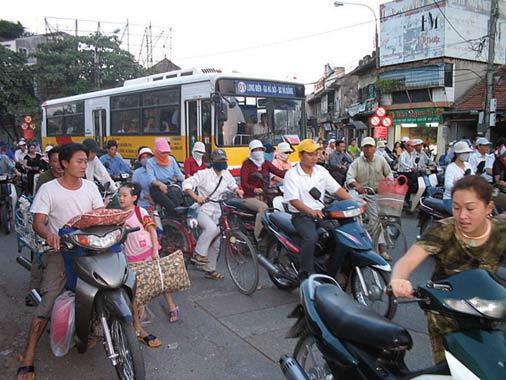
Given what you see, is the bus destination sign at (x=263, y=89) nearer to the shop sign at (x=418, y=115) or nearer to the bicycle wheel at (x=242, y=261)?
the bicycle wheel at (x=242, y=261)

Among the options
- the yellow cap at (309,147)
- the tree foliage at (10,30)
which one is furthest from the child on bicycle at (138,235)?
the tree foliage at (10,30)

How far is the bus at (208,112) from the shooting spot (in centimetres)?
1006

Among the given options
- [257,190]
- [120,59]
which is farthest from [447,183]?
[120,59]

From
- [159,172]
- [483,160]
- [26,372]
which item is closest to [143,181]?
[159,172]

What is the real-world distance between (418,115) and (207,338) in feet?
83.3

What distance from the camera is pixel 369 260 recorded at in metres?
4.19

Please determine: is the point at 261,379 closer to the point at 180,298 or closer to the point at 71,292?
the point at 71,292

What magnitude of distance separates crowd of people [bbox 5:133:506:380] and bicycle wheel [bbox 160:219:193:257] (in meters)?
Answer: 0.22

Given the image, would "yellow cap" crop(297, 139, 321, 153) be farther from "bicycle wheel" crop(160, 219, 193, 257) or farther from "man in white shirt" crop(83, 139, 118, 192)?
"man in white shirt" crop(83, 139, 118, 192)

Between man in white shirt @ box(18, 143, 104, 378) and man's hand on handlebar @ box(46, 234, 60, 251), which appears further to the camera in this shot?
man in white shirt @ box(18, 143, 104, 378)

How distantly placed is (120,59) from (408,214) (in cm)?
2690

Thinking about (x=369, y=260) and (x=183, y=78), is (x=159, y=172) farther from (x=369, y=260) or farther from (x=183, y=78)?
(x=183, y=78)

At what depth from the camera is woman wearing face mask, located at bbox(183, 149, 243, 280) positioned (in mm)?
5914

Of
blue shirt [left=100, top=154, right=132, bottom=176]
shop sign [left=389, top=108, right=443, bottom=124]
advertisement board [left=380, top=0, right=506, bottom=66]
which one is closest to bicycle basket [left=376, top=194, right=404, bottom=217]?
blue shirt [left=100, top=154, right=132, bottom=176]
